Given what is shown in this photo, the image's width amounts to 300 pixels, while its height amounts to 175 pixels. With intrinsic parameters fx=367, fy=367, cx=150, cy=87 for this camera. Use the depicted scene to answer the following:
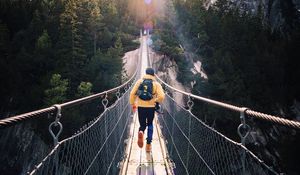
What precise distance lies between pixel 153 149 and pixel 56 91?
3798 centimetres

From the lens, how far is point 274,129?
138ft

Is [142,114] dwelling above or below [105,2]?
below

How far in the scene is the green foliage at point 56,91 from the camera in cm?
4413

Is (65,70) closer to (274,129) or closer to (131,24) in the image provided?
(274,129)

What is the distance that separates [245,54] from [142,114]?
50772 millimetres

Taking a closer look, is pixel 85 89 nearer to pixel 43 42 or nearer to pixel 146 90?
pixel 43 42

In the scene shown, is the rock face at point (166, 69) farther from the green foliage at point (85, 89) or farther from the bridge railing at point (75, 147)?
the bridge railing at point (75, 147)

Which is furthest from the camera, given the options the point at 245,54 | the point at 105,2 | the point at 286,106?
the point at 105,2

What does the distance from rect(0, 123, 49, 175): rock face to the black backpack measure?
106ft

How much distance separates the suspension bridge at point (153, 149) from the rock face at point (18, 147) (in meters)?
30.7

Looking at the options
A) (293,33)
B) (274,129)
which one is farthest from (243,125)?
(293,33)

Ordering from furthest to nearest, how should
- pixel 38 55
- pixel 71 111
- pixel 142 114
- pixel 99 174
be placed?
pixel 38 55 → pixel 71 111 → pixel 142 114 → pixel 99 174

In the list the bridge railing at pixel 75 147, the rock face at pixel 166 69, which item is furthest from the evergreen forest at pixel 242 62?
the bridge railing at pixel 75 147

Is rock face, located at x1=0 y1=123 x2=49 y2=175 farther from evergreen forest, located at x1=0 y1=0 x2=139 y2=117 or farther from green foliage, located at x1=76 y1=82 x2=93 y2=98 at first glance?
green foliage, located at x1=76 y1=82 x2=93 y2=98
